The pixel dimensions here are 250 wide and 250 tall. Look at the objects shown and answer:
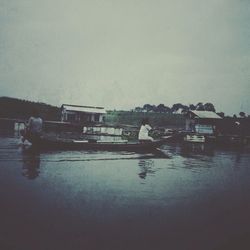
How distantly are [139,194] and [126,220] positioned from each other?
7.24 ft

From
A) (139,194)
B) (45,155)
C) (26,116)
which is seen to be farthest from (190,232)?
(26,116)

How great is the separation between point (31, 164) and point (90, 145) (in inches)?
210

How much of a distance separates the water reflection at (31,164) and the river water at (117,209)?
0.04m

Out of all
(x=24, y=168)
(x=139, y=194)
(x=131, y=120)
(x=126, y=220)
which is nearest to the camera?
(x=126, y=220)

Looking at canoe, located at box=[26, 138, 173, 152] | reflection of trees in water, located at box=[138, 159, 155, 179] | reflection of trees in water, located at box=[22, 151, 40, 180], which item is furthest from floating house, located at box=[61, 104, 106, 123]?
reflection of trees in water, located at box=[138, 159, 155, 179]

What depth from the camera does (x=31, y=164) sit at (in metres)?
12.2

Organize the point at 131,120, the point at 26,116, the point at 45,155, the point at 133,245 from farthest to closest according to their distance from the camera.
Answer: the point at 131,120, the point at 26,116, the point at 45,155, the point at 133,245

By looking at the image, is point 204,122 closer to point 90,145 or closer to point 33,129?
point 90,145

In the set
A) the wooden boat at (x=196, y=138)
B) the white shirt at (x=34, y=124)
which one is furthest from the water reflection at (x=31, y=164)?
the wooden boat at (x=196, y=138)

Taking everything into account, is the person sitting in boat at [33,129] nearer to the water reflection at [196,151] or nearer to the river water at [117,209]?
the river water at [117,209]

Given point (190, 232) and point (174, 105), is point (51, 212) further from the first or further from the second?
point (174, 105)

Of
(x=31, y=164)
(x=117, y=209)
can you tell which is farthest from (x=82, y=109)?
(x=117, y=209)

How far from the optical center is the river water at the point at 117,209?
525 cm

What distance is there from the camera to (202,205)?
7832 millimetres
